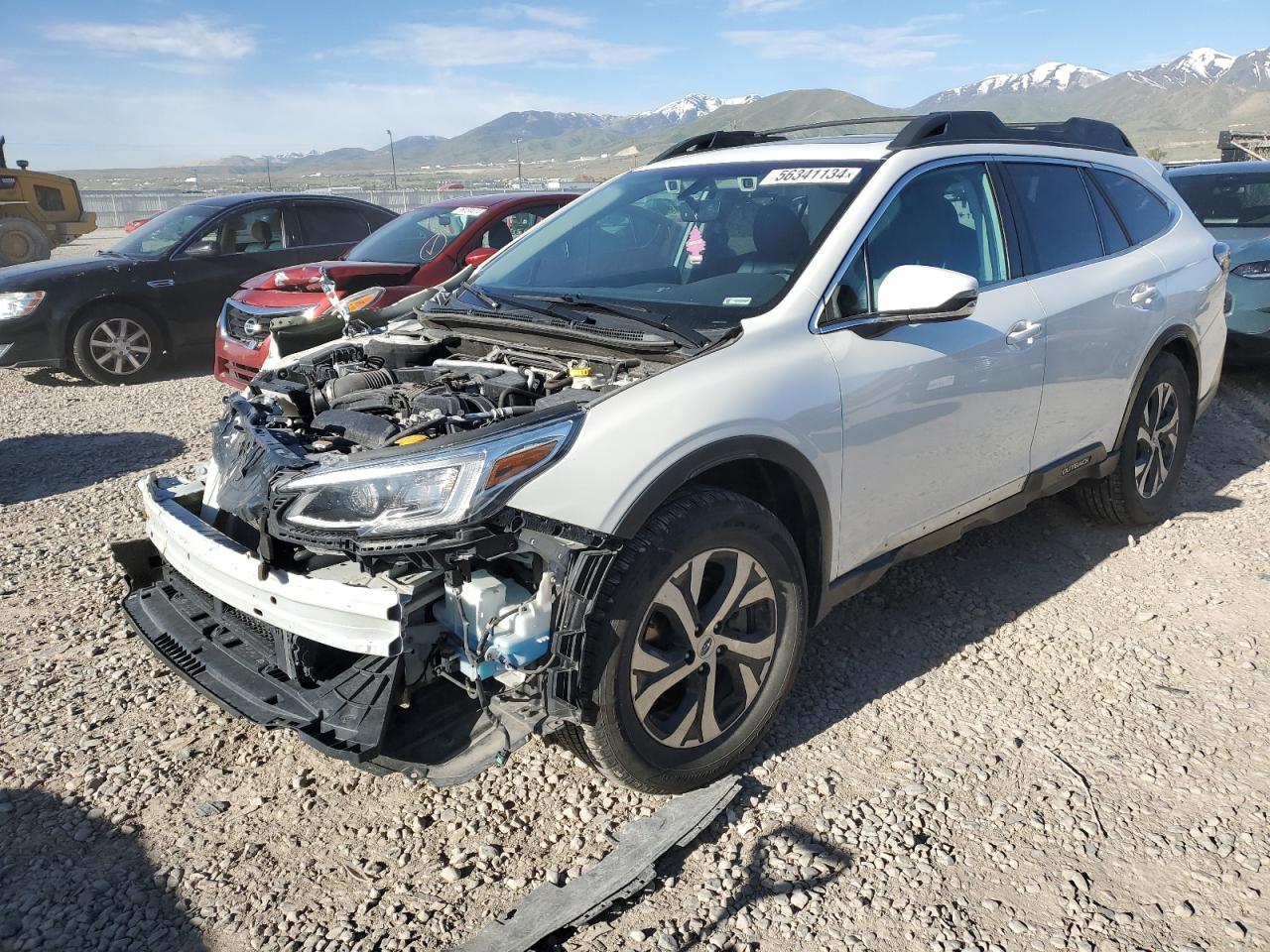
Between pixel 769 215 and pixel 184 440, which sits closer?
pixel 769 215

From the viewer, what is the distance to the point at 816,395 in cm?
297

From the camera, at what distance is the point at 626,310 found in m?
3.29

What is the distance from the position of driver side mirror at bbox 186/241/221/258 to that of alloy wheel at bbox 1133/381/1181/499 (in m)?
8.25

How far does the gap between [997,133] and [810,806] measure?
2.77 meters

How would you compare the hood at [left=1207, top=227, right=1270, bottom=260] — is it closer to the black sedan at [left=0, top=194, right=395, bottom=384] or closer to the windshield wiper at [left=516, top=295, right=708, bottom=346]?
the windshield wiper at [left=516, top=295, right=708, bottom=346]

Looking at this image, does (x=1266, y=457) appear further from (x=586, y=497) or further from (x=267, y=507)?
(x=267, y=507)

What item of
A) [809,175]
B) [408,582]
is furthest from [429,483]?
[809,175]

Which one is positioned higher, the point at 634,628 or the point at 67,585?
the point at 634,628

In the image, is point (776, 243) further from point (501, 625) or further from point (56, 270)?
point (56, 270)

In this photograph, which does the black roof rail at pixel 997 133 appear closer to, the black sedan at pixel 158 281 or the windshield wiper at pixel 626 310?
the windshield wiper at pixel 626 310

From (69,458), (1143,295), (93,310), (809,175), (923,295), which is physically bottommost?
(69,458)

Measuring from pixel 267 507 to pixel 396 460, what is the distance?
1.40 feet

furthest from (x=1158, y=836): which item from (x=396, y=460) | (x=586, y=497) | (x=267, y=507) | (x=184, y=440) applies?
(x=184, y=440)

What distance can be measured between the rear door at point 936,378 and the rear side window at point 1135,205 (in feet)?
3.50
